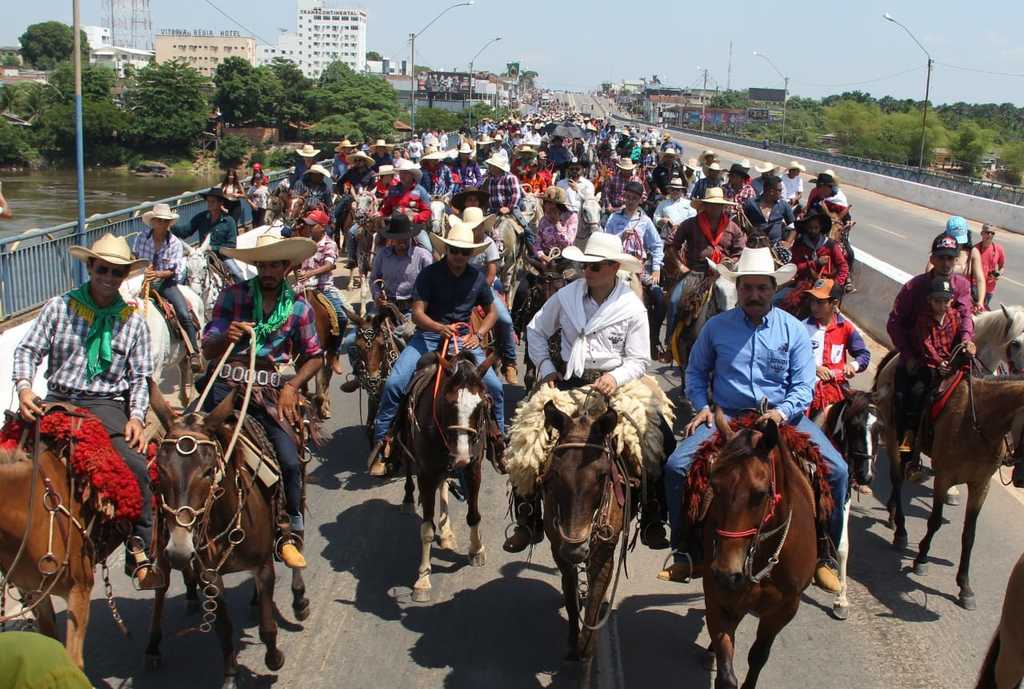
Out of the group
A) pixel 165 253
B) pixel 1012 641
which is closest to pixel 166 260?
pixel 165 253

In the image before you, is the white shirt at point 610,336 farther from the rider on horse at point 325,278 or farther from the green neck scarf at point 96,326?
the rider on horse at point 325,278

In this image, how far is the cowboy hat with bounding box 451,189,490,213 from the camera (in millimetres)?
14742

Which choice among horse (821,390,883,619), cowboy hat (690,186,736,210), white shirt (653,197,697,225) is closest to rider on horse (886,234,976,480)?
horse (821,390,883,619)

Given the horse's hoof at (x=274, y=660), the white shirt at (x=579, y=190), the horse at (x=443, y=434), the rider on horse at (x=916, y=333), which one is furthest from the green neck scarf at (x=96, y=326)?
the white shirt at (x=579, y=190)

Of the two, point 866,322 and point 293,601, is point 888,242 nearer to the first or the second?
point 866,322

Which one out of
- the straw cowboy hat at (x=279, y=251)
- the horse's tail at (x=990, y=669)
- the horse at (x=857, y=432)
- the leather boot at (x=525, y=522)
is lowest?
the horse's tail at (x=990, y=669)

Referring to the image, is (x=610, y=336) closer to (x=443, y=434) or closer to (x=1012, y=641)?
(x=443, y=434)

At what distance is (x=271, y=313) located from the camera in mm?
7000

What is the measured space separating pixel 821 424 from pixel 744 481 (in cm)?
326

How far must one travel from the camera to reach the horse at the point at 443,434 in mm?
7480

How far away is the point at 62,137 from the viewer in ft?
298

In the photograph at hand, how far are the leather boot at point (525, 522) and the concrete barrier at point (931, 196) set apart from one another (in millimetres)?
32334

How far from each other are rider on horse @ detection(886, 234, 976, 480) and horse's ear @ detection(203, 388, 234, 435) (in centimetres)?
608

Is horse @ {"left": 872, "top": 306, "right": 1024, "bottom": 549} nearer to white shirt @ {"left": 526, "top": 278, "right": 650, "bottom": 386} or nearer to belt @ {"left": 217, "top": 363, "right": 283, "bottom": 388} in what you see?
white shirt @ {"left": 526, "top": 278, "right": 650, "bottom": 386}
